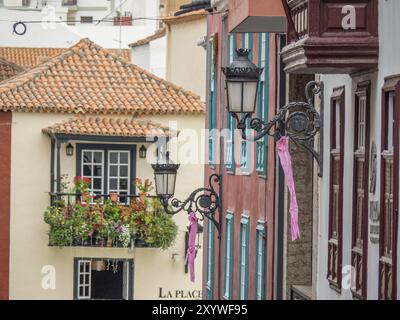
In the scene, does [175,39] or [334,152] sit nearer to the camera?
[334,152]

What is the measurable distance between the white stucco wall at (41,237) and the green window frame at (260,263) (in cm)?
1175

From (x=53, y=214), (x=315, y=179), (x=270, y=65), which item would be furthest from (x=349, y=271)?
(x=53, y=214)

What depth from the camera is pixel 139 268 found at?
33250 mm

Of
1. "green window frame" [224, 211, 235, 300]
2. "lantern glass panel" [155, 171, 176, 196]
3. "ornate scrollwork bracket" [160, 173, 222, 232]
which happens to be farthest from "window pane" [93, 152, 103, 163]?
"lantern glass panel" [155, 171, 176, 196]

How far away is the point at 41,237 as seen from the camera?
33156 mm

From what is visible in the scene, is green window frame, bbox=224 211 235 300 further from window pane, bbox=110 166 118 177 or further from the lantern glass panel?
window pane, bbox=110 166 118 177

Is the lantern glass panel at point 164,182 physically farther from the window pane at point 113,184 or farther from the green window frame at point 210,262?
the window pane at point 113,184

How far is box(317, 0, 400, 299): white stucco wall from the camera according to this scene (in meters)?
12.8

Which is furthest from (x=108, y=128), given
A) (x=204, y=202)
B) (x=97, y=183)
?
(x=204, y=202)

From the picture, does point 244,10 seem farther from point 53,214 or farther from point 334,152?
point 53,214

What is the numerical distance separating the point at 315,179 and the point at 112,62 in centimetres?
1870

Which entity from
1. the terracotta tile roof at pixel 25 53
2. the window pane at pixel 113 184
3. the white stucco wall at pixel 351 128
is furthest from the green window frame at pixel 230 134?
the terracotta tile roof at pixel 25 53

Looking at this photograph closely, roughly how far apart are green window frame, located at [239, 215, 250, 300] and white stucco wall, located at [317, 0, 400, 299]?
19.5ft

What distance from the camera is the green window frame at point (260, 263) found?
67.0 feet
